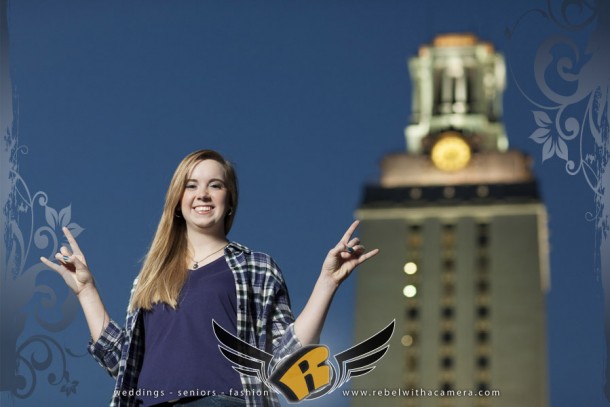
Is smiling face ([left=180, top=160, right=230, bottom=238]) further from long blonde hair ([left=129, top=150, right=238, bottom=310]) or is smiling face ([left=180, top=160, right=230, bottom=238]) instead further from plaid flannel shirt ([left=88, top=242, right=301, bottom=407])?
plaid flannel shirt ([left=88, top=242, right=301, bottom=407])

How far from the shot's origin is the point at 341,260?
4445mm

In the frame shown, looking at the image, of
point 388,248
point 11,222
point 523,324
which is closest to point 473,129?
point 388,248

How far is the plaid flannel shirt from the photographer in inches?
171

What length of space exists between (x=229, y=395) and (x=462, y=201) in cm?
1193

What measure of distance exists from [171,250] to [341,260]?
2.20 feet

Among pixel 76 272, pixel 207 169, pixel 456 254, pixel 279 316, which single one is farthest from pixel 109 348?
pixel 456 254

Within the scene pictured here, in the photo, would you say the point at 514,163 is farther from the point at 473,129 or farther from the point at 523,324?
the point at 523,324

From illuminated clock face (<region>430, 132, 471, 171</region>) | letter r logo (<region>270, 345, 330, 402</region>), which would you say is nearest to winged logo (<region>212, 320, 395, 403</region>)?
letter r logo (<region>270, 345, 330, 402</region>)

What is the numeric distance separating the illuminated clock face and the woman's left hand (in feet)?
32.1

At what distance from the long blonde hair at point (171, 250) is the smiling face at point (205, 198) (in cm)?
2

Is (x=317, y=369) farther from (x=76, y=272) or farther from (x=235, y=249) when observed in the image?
(x=76, y=272)

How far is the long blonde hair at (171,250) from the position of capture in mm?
4344

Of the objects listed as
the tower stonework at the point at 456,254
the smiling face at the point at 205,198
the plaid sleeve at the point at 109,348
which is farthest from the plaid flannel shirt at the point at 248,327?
the tower stonework at the point at 456,254

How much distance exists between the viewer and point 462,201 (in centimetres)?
1581
